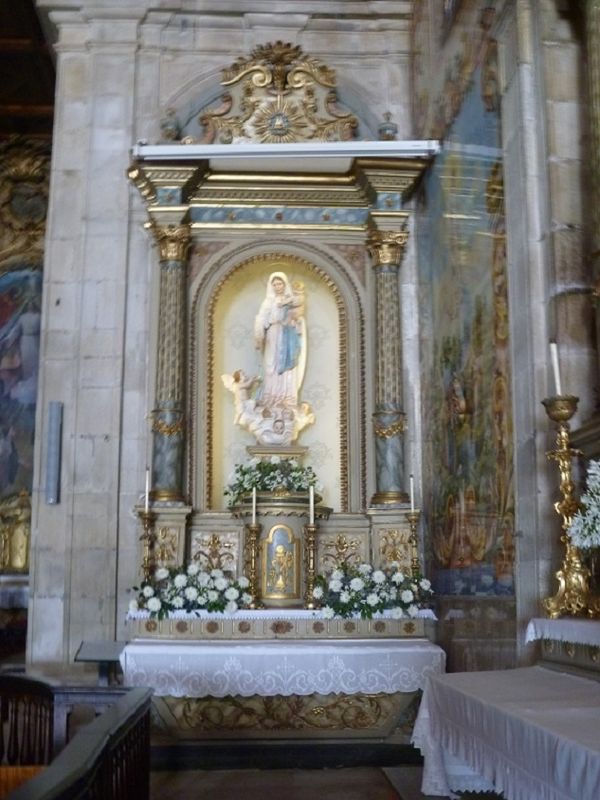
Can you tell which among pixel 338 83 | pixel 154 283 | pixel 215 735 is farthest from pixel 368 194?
pixel 215 735

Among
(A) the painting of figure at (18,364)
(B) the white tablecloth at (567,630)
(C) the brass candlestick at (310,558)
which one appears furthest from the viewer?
(A) the painting of figure at (18,364)

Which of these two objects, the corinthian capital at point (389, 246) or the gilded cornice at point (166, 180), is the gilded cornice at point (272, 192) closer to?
the gilded cornice at point (166, 180)

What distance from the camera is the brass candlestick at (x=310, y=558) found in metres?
7.96

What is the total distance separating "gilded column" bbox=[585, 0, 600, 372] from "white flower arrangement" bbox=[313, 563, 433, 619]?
10.3ft

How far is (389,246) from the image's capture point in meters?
9.15

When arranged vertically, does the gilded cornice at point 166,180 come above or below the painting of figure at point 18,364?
above

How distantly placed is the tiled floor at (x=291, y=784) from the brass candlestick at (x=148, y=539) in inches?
74.7

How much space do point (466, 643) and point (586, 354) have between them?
2.68 meters

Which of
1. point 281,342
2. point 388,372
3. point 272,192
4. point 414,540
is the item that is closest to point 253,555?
point 414,540

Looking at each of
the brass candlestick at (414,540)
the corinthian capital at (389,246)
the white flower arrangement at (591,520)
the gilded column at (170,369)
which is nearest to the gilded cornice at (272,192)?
the corinthian capital at (389,246)

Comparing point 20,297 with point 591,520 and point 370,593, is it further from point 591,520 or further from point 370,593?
point 591,520

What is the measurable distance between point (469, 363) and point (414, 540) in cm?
192

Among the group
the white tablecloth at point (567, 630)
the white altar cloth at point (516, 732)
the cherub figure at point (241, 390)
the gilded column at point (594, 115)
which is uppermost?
the gilded column at point (594, 115)

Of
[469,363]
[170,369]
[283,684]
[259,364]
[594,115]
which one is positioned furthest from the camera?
[259,364]
